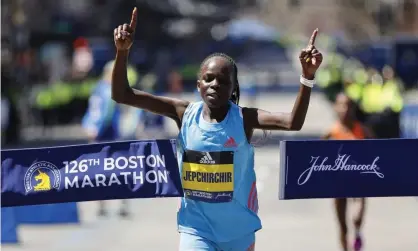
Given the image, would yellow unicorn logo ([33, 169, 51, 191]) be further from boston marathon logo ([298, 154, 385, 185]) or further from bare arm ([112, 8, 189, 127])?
boston marathon logo ([298, 154, 385, 185])

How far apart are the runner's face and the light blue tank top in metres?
0.13

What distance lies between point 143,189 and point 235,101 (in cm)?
79

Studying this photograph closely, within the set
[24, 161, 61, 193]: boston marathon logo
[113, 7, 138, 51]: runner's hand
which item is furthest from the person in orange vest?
[113, 7, 138, 51]: runner's hand

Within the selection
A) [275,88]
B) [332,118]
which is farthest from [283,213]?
[275,88]

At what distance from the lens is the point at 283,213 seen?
13.4 metres

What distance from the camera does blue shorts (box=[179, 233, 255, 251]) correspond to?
550 cm

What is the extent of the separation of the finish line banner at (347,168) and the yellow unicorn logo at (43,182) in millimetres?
1403

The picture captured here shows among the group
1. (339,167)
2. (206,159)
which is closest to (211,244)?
(206,159)

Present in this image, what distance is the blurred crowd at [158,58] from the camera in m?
23.1

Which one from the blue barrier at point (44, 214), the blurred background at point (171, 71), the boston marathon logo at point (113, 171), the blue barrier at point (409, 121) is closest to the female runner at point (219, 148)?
the boston marathon logo at point (113, 171)

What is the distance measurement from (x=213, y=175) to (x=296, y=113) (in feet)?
1.84

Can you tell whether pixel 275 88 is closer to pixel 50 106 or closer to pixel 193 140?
pixel 50 106

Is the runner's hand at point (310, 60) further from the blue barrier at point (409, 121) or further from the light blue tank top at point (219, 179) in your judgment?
the blue barrier at point (409, 121)

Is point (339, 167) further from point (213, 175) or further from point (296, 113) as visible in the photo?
point (213, 175)
